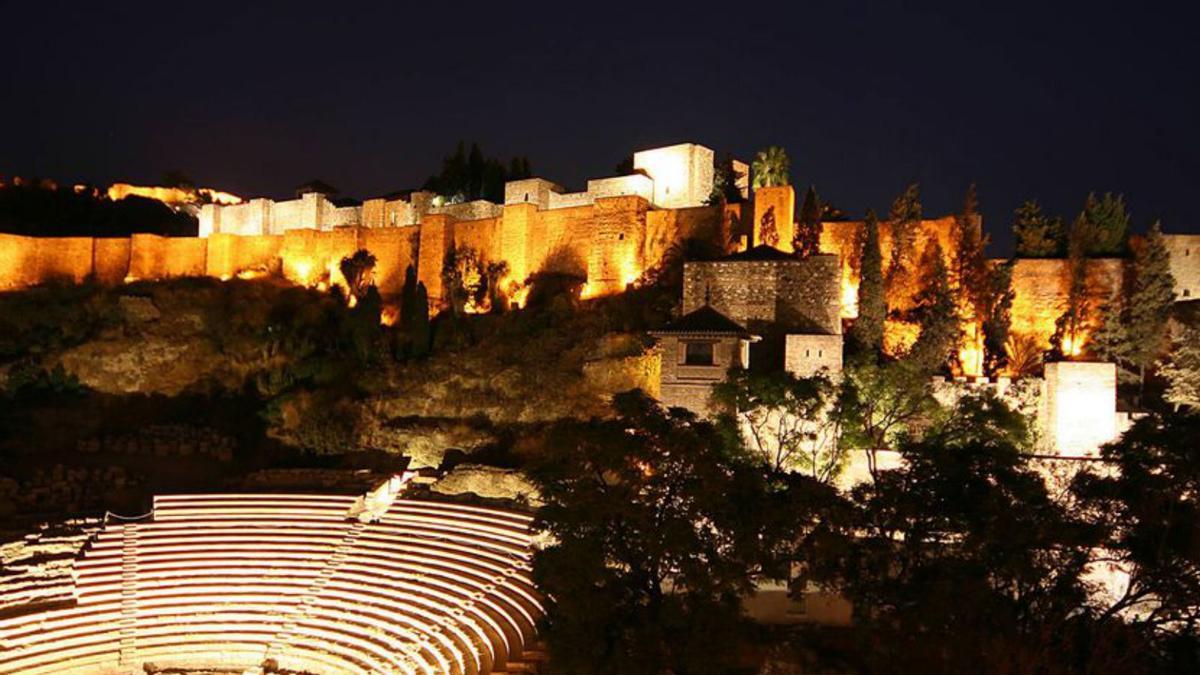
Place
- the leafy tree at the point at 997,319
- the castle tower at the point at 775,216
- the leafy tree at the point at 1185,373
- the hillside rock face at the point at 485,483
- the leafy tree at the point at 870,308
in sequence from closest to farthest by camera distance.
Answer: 1. the leafy tree at the point at 1185,373
2. the hillside rock face at the point at 485,483
3. the leafy tree at the point at 870,308
4. the leafy tree at the point at 997,319
5. the castle tower at the point at 775,216

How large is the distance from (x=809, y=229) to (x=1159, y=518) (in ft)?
55.7

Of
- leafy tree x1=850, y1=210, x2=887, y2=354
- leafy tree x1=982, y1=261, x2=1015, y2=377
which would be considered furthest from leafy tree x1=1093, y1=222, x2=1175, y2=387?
leafy tree x1=850, y1=210, x2=887, y2=354

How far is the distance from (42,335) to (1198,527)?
31.9m

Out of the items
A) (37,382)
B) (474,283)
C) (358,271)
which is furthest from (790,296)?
(37,382)

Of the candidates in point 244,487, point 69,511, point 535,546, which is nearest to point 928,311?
point 535,546

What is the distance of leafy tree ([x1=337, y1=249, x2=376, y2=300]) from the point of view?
1324 inches

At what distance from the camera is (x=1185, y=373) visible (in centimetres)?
1864

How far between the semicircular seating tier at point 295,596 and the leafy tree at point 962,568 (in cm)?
527

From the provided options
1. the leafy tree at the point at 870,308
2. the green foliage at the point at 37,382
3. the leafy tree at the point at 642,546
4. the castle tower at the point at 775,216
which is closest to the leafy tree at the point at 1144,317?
the leafy tree at the point at 870,308

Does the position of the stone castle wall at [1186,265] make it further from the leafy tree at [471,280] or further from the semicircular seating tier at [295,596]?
the leafy tree at [471,280]

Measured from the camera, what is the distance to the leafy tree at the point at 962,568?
865cm

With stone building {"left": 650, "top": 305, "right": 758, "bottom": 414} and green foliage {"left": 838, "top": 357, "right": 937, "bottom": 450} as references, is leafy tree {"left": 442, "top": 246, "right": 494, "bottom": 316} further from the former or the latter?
green foliage {"left": 838, "top": 357, "right": 937, "bottom": 450}

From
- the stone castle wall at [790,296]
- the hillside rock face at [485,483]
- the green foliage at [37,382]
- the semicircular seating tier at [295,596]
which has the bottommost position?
the semicircular seating tier at [295,596]

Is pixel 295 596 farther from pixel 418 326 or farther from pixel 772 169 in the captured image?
pixel 772 169
